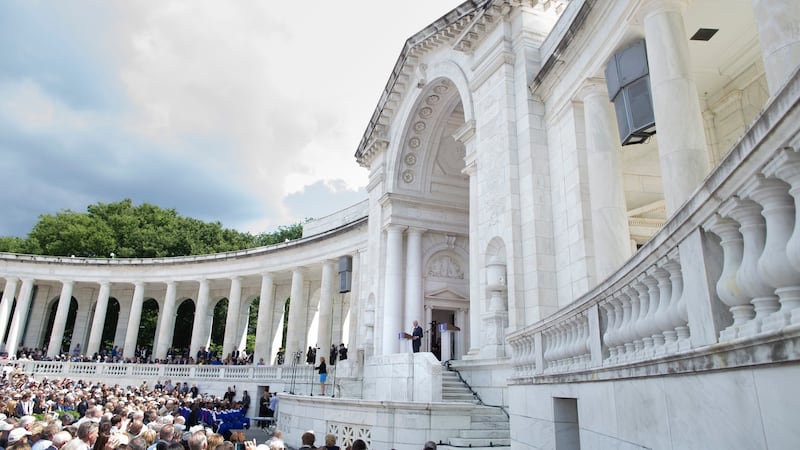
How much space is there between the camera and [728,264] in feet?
13.8

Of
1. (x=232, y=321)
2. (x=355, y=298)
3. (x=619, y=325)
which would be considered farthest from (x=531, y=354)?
(x=232, y=321)

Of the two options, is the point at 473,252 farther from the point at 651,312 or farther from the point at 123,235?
the point at 123,235

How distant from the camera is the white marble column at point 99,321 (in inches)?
1986

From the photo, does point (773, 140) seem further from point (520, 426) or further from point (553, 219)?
point (553, 219)

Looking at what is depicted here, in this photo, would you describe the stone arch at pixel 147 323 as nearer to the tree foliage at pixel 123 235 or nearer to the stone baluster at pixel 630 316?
the tree foliage at pixel 123 235

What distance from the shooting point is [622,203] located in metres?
16.6

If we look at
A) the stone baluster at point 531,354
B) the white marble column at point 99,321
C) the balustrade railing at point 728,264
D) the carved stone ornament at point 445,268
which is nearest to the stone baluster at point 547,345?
the stone baluster at point 531,354

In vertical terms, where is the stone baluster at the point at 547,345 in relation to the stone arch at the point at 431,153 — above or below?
below

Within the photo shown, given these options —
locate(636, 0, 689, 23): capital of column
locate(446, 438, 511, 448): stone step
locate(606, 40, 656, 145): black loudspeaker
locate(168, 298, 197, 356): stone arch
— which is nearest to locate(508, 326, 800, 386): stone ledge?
locate(446, 438, 511, 448): stone step

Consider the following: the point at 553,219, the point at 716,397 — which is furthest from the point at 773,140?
the point at 553,219

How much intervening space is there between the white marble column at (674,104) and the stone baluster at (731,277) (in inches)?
347

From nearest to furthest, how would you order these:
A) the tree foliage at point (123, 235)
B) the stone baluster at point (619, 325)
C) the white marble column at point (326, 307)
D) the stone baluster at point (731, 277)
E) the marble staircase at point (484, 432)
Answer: the stone baluster at point (731, 277) → the stone baluster at point (619, 325) → the marble staircase at point (484, 432) → the white marble column at point (326, 307) → the tree foliage at point (123, 235)

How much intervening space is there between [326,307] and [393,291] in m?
13.7

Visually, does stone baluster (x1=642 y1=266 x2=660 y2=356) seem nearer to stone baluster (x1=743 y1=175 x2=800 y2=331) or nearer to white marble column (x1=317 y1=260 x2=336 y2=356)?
stone baluster (x1=743 y1=175 x2=800 y2=331)
